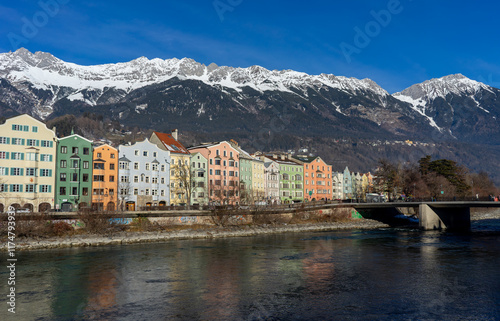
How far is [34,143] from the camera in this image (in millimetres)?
85625

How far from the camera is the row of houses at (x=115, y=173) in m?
83.6

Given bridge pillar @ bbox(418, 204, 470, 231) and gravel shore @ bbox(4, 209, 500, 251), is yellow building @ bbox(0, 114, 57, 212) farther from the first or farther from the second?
bridge pillar @ bbox(418, 204, 470, 231)

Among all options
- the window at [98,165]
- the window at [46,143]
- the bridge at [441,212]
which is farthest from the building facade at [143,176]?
the bridge at [441,212]

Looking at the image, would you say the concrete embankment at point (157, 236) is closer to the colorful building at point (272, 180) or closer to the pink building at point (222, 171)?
the pink building at point (222, 171)

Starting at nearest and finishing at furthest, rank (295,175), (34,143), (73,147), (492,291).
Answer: (492,291) < (34,143) < (73,147) < (295,175)

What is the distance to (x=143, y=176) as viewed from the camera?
Answer: 3935 inches

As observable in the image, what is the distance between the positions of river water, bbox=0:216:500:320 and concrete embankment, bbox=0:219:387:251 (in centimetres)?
552

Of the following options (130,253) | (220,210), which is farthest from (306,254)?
(220,210)

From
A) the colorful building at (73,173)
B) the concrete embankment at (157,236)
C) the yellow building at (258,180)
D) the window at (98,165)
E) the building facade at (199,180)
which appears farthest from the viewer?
the yellow building at (258,180)

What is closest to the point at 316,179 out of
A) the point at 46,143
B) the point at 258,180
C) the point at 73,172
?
the point at 258,180

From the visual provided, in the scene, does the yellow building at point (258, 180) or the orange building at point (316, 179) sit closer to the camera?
the yellow building at point (258, 180)

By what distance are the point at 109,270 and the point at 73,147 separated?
5630cm

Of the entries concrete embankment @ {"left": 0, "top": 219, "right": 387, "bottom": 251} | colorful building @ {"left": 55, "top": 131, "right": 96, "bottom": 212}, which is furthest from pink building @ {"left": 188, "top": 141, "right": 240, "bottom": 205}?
colorful building @ {"left": 55, "top": 131, "right": 96, "bottom": 212}

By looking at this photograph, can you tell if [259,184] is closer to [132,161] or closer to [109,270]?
[132,161]
